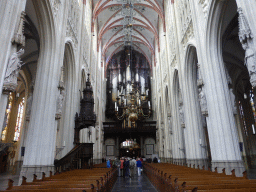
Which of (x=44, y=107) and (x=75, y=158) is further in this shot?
(x=75, y=158)

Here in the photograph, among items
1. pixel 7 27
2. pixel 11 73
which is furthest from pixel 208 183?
pixel 7 27

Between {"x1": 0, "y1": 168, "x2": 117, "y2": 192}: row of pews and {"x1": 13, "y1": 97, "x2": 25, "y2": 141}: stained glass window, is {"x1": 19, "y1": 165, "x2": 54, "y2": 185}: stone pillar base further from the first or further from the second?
{"x1": 13, "y1": 97, "x2": 25, "y2": 141}: stained glass window

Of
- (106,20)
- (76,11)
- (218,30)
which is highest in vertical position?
(106,20)

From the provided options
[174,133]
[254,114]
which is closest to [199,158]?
[174,133]

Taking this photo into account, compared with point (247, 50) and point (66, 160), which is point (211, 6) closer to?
point (247, 50)

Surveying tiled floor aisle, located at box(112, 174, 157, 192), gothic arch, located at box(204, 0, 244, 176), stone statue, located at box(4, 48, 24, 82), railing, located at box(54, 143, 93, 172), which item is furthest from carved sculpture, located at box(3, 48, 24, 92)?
gothic arch, located at box(204, 0, 244, 176)

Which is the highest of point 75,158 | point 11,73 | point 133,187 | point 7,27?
point 7,27

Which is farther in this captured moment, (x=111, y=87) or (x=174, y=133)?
(x=111, y=87)

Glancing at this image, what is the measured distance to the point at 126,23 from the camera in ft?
84.4

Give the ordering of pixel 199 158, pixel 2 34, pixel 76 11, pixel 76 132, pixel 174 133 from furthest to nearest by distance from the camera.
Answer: pixel 174 133 → pixel 76 11 → pixel 76 132 → pixel 199 158 → pixel 2 34

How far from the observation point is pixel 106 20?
78.3 feet

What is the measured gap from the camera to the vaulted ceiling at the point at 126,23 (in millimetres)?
20956

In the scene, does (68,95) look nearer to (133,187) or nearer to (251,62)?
(133,187)

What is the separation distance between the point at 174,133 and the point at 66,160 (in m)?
9.63
